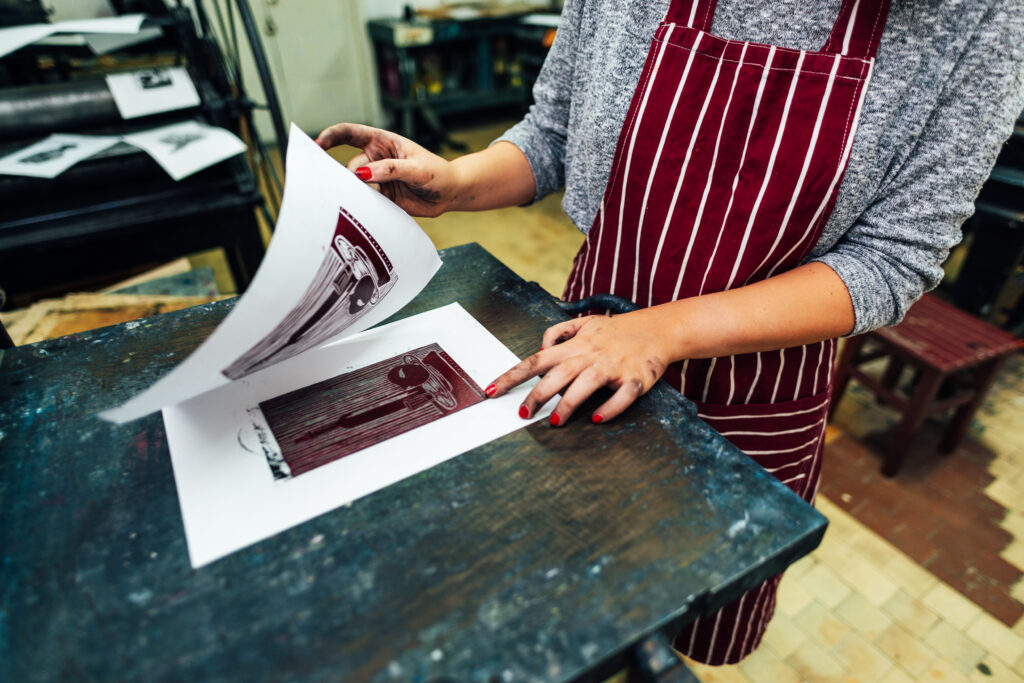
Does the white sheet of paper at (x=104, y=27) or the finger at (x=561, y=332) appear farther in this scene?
the white sheet of paper at (x=104, y=27)

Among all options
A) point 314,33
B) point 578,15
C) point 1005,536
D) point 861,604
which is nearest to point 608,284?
point 578,15

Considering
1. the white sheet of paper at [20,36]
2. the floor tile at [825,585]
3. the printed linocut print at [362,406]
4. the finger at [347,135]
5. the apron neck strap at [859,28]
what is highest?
the apron neck strap at [859,28]

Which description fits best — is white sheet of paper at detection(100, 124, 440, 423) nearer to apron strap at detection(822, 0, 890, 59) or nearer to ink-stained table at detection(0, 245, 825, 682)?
ink-stained table at detection(0, 245, 825, 682)

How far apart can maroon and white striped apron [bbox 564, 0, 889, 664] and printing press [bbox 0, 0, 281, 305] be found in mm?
929

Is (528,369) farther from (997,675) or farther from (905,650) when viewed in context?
(997,675)

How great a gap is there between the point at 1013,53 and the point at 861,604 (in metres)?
1.38

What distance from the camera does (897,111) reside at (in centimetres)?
60

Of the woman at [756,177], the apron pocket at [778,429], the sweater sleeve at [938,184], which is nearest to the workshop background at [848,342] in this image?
the apron pocket at [778,429]

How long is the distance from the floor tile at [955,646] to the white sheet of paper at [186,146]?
7.21ft

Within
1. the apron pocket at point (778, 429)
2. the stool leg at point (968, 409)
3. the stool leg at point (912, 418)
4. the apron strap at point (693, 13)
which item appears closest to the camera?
the apron strap at point (693, 13)

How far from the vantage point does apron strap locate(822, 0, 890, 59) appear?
1.95ft

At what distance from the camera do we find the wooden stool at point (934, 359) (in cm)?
165

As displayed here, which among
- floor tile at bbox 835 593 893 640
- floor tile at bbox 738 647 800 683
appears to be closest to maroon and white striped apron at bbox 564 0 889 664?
floor tile at bbox 738 647 800 683

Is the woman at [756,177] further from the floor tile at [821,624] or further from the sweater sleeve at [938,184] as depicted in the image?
the floor tile at [821,624]
